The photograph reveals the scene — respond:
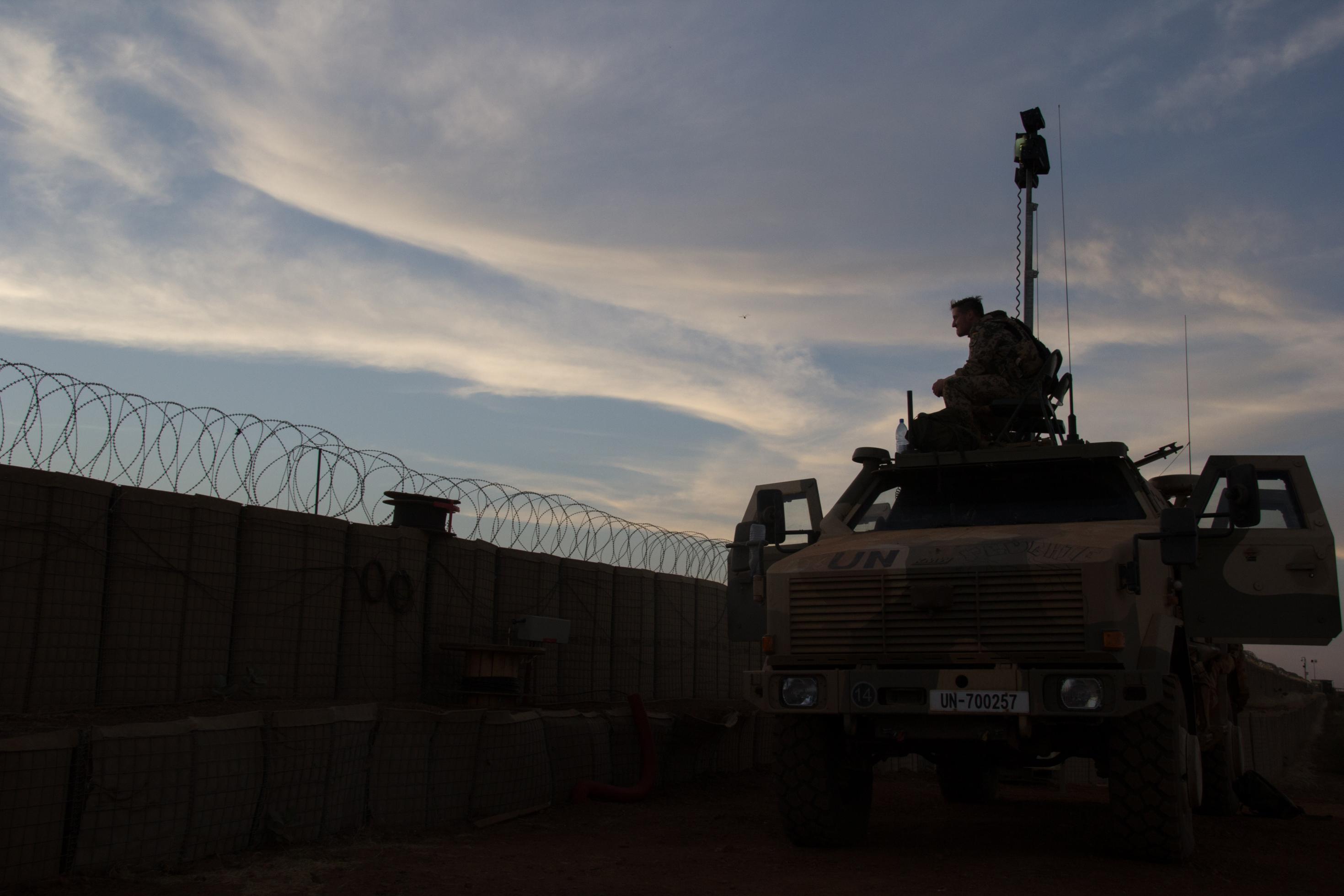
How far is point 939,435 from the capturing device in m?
7.99

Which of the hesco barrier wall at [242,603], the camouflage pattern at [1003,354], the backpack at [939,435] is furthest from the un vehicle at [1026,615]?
the hesco barrier wall at [242,603]

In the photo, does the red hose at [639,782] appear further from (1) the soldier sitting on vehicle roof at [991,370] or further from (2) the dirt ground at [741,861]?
(1) the soldier sitting on vehicle roof at [991,370]

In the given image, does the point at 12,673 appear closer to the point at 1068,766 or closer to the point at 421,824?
the point at 421,824

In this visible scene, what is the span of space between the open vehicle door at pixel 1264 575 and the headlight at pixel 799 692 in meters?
2.32

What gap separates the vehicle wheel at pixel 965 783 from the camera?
10.2 m

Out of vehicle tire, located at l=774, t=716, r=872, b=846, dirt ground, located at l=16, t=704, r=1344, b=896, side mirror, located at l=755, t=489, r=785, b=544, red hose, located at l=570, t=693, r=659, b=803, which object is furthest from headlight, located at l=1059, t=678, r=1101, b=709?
red hose, located at l=570, t=693, r=659, b=803

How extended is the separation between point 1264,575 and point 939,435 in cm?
218

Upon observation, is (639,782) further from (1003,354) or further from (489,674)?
(1003,354)

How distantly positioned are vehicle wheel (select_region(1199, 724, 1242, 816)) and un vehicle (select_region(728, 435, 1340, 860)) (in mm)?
1905

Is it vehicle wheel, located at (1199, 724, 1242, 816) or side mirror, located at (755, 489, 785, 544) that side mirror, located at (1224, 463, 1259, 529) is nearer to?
side mirror, located at (755, 489, 785, 544)

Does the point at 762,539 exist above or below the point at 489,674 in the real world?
above

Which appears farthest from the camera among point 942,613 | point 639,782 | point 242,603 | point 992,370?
point 639,782

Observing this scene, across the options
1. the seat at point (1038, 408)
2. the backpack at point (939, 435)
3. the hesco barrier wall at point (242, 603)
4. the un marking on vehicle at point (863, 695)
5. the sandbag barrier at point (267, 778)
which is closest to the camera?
the sandbag barrier at point (267, 778)

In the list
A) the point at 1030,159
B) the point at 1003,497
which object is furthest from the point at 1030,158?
the point at 1003,497
